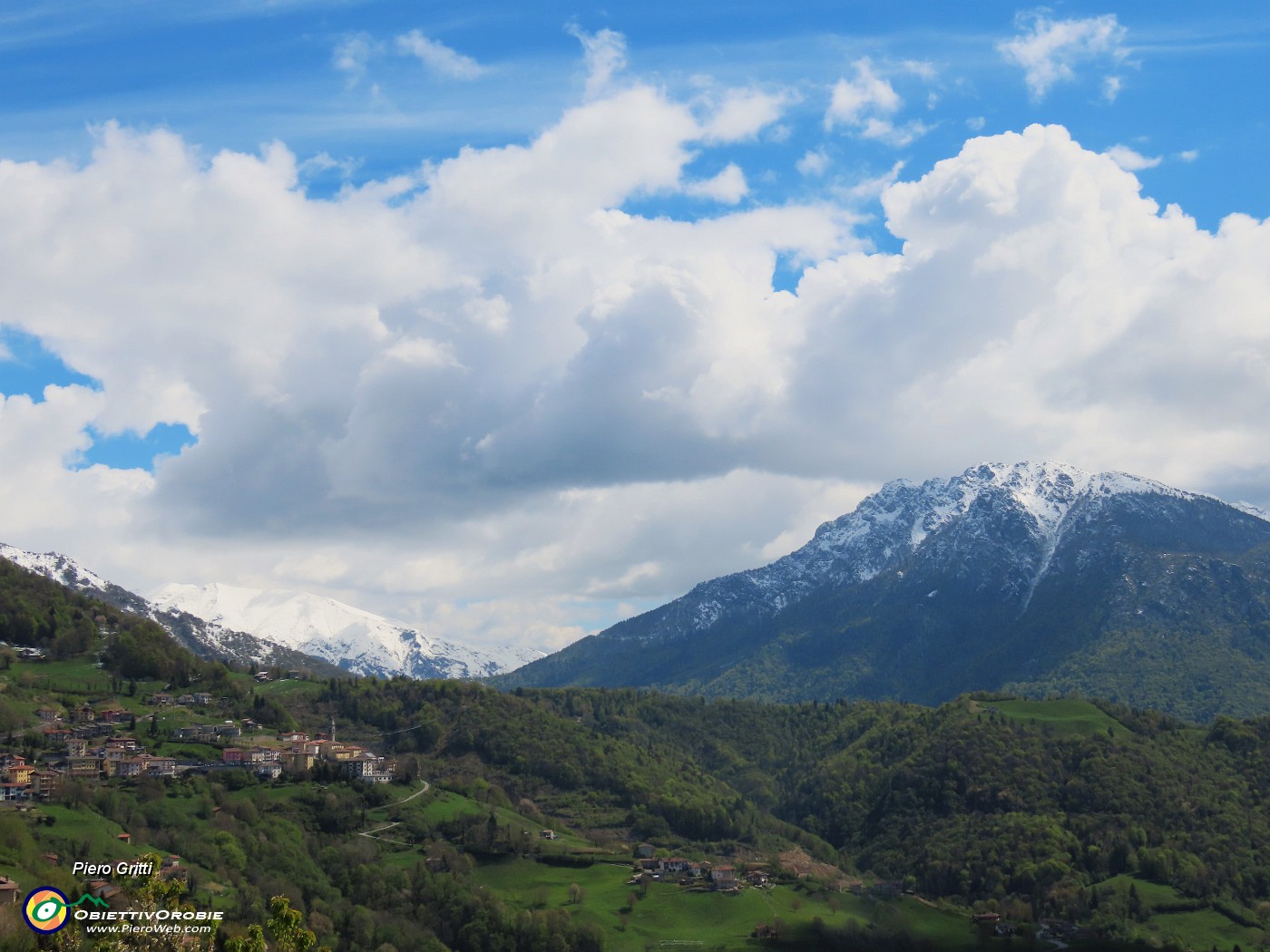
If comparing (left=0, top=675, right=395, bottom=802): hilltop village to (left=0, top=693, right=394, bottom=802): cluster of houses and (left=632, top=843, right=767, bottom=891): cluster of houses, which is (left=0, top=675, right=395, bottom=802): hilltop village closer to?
(left=0, top=693, right=394, bottom=802): cluster of houses

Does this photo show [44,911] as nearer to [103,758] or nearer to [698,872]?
[103,758]

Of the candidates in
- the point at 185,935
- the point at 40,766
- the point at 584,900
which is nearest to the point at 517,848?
the point at 584,900

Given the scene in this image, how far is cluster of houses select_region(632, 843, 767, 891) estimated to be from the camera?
562 feet

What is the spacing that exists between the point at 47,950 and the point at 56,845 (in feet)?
272

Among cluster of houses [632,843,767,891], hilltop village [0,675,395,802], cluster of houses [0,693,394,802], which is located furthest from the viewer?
cluster of houses [632,843,767,891]

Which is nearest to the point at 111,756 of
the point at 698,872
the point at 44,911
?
the point at 698,872

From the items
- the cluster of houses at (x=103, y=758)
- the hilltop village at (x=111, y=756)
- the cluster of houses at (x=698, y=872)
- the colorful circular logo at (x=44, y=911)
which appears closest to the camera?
the colorful circular logo at (x=44, y=911)

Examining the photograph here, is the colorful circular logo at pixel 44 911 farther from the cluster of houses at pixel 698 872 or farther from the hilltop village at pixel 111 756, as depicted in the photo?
the cluster of houses at pixel 698 872

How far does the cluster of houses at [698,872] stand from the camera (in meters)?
171

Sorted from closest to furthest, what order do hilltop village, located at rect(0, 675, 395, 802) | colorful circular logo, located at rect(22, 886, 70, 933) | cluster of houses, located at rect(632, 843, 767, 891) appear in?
colorful circular logo, located at rect(22, 886, 70, 933) < hilltop village, located at rect(0, 675, 395, 802) < cluster of houses, located at rect(632, 843, 767, 891)

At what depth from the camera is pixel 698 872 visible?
177 metres

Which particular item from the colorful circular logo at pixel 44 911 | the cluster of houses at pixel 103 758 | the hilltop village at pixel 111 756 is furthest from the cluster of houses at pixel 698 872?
the colorful circular logo at pixel 44 911

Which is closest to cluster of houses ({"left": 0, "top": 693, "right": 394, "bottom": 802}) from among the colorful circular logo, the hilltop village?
the hilltop village

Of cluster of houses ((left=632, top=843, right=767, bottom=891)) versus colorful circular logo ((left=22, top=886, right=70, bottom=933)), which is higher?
colorful circular logo ((left=22, top=886, right=70, bottom=933))
